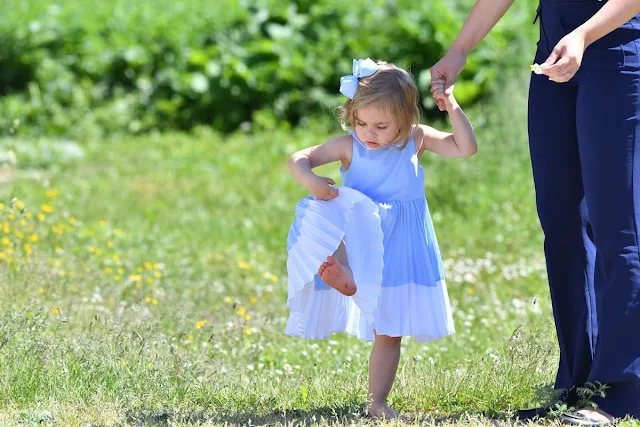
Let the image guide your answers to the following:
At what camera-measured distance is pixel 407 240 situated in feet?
12.6

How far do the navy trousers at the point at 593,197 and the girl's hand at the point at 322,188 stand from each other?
70cm

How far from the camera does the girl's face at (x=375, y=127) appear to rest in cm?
378

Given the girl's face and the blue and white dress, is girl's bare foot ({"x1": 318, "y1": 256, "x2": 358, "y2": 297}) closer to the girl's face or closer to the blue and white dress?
the blue and white dress

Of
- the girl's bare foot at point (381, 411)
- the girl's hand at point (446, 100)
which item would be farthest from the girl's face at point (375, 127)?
the girl's bare foot at point (381, 411)

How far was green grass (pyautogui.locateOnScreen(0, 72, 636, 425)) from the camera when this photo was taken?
13.5ft

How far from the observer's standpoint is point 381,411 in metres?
3.84

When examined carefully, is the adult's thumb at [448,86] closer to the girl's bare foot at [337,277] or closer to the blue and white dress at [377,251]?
the blue and white dress at [377,251]

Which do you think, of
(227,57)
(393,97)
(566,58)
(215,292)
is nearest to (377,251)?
(393,97)

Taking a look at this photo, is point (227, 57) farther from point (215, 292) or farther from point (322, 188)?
point (322, 188)

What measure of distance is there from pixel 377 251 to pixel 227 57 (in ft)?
25.2

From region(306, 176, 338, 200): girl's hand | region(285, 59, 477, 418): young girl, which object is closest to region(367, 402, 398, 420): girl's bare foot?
region(285, 59, 477, 418): young girl

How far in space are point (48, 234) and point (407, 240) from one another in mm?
3261

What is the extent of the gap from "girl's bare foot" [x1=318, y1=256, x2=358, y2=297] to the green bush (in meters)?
7.29

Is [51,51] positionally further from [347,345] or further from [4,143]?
[347,345]
